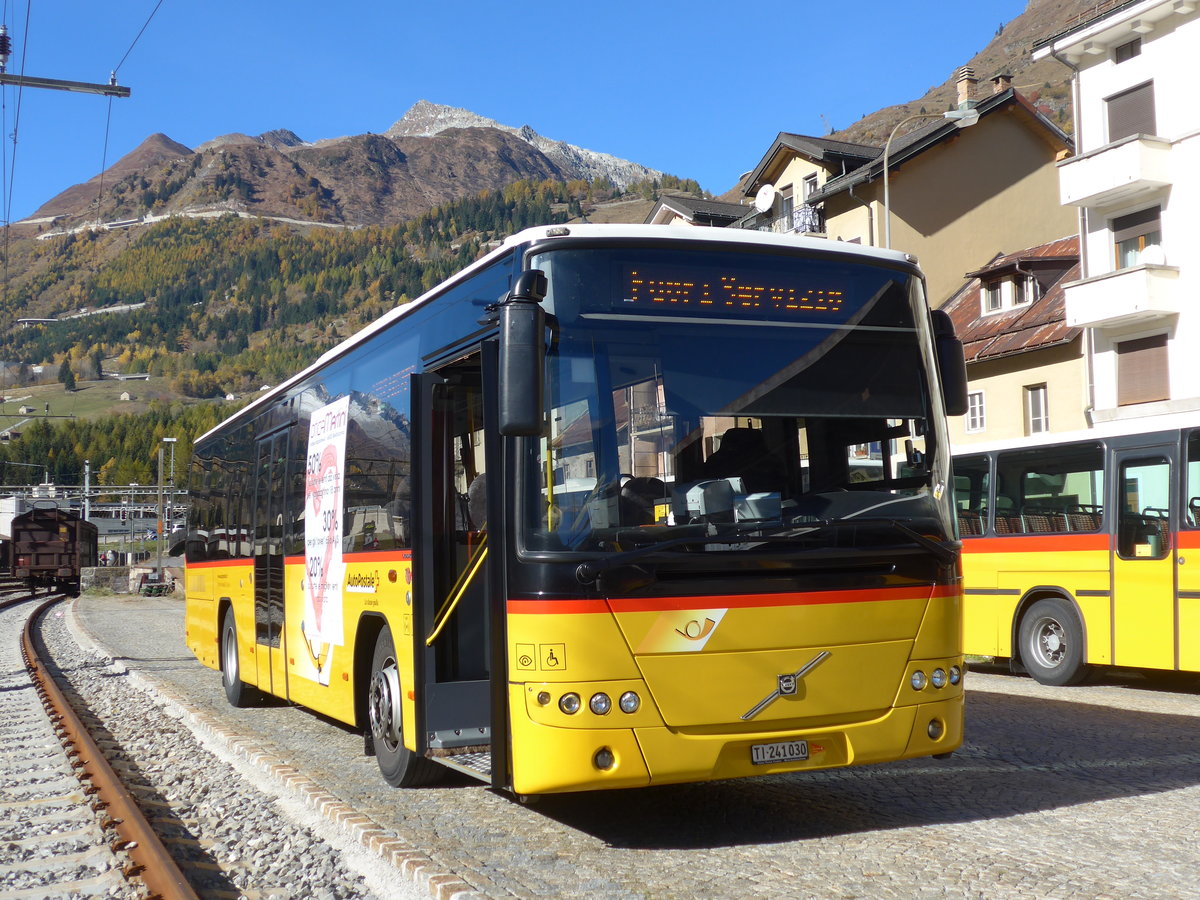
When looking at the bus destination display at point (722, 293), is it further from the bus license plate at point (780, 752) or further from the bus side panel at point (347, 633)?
the bus side panel at point (347, 633)

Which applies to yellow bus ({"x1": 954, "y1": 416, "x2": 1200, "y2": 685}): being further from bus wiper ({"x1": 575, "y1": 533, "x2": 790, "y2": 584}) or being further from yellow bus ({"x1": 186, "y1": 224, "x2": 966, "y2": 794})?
bus wiper ({"x1": 575, "y1": 533, "x2": 790, "y2": 584})

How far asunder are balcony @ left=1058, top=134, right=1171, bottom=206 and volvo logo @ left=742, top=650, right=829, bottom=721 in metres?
26.5

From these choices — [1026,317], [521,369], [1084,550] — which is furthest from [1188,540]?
[1026,317]

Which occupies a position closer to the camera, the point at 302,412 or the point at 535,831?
the point at 535,831

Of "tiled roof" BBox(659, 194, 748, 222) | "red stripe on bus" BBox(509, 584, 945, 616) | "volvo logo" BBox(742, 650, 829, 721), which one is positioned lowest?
"volvo logo" BBox(742, 650, 829, 721)

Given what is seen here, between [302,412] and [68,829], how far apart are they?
4.02m

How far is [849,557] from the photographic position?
6.43m

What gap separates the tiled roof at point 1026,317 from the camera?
112 ft

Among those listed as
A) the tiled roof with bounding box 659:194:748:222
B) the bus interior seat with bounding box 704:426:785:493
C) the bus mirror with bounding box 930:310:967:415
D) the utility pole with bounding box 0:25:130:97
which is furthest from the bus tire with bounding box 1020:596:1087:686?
the tiled roof with bounding box 659:194:748:222

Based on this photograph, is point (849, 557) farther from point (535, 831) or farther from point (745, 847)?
point (535, 831)

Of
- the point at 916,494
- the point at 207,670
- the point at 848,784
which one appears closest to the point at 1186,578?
the point at 848,784

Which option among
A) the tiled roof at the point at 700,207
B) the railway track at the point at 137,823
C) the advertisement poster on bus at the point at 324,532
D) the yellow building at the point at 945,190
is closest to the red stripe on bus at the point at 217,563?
the railway track at the point at 137,823

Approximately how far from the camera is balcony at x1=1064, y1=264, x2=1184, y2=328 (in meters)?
29.6

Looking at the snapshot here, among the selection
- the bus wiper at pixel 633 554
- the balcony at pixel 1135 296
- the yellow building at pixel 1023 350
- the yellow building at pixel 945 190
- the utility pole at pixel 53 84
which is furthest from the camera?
the yellow building at pixel 945 190
